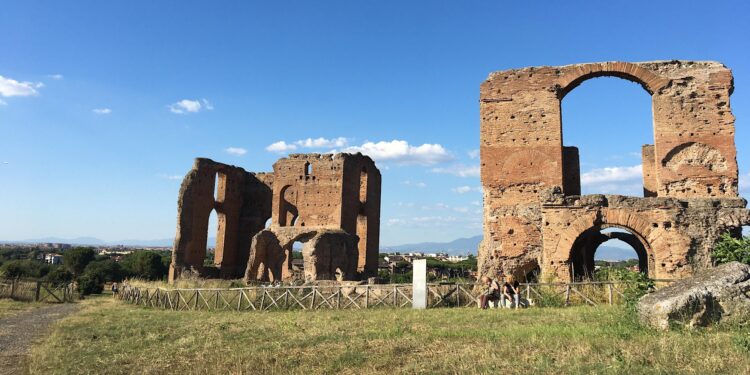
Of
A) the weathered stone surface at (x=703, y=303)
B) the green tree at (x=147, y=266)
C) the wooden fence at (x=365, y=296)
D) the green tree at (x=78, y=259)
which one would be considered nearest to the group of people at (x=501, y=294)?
the wooden fence at (x=365, y=296)

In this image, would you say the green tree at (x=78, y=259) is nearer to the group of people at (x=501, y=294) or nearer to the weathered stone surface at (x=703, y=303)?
the group of people at (x=501, y=294)

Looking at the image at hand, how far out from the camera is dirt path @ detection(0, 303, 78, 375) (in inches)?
328

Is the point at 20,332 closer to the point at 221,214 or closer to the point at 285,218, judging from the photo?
the point at 285,218

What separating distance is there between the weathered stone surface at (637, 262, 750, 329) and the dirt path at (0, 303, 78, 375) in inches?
364

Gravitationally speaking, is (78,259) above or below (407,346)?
below

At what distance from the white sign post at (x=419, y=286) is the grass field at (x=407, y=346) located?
1.70 metres

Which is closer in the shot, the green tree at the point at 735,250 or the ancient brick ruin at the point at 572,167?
the green tree at the point at 735,250

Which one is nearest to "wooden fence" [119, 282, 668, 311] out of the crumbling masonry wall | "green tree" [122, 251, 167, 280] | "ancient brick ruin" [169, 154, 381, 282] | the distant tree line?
"ancient brick ruin" [169, 154, 381, 282]

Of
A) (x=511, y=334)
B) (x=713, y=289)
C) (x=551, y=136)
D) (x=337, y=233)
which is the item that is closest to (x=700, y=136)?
(x=551, y=136)

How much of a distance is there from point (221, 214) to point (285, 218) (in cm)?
498

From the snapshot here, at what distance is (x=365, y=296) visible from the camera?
14102mm

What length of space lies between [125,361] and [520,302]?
29.0 ft

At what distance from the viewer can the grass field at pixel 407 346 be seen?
5.41m

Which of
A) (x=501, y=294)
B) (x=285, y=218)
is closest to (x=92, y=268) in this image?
(x=285, y=218)
